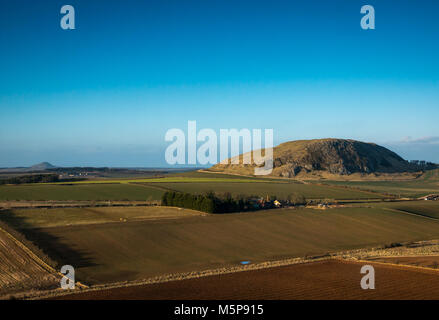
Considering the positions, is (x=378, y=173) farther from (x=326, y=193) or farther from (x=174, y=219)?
(x=174, y=219)

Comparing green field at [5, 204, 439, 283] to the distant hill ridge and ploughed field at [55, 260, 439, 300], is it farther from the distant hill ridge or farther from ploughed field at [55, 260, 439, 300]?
the distant hill ridge

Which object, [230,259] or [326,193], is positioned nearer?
[230,259]

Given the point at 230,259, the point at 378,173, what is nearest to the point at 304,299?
the point at 230,259

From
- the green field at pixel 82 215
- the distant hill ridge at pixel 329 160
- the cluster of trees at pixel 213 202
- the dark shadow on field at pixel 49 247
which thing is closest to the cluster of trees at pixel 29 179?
the green field at pixel 82 215

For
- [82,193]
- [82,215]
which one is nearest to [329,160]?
[82,193]

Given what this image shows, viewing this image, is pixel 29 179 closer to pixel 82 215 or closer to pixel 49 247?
pixel 82 215
